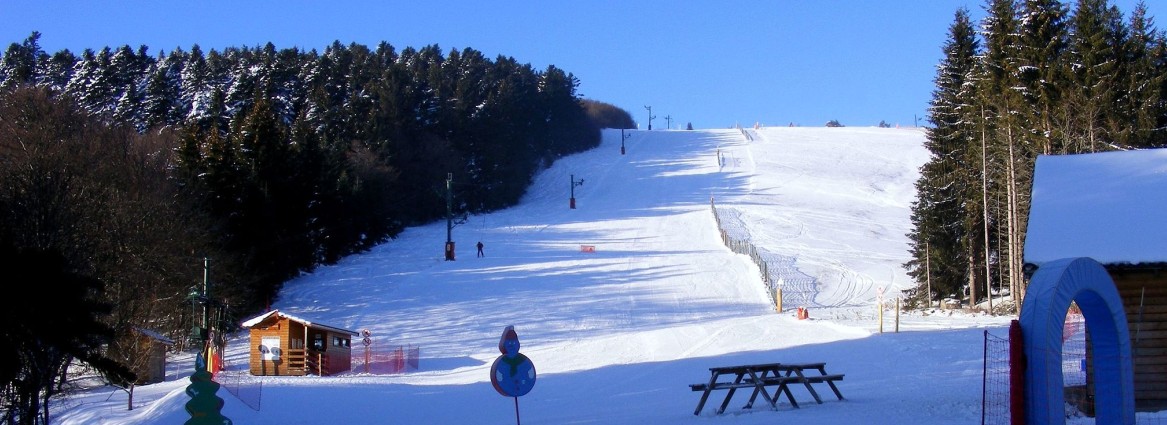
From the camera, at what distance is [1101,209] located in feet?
52.2

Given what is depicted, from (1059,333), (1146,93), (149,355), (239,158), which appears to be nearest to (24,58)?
(239,158)

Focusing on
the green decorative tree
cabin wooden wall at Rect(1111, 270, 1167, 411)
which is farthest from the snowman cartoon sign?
cabin wooden wall at Rect(1111, 270, 1167, 411)

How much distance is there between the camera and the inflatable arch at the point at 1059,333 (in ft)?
32.2

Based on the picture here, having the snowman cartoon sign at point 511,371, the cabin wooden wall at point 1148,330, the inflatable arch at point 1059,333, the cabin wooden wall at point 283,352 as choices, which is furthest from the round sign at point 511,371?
the cabin wooden wall at point 283,352

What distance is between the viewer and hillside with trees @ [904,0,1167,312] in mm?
29812

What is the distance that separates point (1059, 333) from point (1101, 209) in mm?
6989

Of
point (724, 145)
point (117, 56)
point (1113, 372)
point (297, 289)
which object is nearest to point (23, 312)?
point (1113, 372)

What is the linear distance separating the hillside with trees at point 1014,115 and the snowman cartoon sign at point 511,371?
2113 centimetres

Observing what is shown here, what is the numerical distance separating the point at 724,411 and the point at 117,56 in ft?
273

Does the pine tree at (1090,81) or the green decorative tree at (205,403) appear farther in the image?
the pine tree at (1090,81)

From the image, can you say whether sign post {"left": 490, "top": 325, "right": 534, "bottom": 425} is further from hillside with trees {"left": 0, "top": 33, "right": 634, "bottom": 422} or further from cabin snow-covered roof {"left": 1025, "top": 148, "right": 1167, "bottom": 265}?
cabin snow-covered roof {"left": 1025, "top": 148, "right": 1167, "bottom": 265}

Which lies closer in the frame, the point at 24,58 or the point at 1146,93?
the point at 1146,93

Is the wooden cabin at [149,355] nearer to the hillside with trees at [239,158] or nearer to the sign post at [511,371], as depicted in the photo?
the hillside with trees at [239,158]

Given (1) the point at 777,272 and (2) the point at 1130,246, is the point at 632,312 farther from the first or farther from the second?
(2) the point at 1130,246
